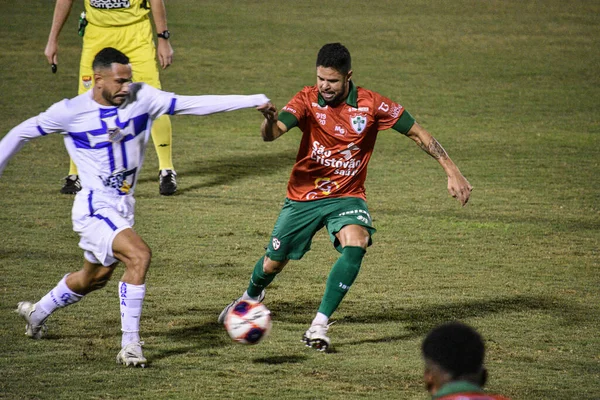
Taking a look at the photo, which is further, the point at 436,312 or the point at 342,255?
the point at 436,312

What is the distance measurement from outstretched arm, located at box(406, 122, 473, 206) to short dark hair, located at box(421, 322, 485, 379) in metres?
3.12

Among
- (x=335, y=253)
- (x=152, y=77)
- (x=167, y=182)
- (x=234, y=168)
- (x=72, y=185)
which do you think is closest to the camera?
(x=335, y=253)

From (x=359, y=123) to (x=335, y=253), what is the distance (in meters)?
2.31

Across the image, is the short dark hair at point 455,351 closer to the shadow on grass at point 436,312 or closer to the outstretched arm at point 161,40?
the shadow on grass at point 436,312

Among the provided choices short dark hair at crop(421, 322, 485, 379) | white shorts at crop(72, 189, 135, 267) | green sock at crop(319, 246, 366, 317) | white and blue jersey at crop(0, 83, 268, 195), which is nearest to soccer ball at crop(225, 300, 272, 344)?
green sock at crop(319, 246, 366, 317)

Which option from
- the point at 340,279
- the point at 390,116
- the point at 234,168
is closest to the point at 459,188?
the point at 390,116

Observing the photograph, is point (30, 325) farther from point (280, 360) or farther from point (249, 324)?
point (280, 360)

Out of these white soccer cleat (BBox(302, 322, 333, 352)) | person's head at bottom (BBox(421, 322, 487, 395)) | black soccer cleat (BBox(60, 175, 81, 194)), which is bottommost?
black soccer cleat (BBox(60, 175, 81, 194))

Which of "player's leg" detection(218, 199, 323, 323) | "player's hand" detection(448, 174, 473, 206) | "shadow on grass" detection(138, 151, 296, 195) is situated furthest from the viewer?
"shadow on grass" detection(138, 151, 296, 195)

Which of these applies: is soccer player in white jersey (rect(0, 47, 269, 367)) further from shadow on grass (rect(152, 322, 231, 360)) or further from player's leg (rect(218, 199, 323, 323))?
player's leg (rect(218, 199, 323, 323))

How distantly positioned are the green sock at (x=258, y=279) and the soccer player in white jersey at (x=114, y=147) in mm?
996

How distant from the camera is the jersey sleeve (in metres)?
6.48

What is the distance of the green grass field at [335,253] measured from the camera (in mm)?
5742

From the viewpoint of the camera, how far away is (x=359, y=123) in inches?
255
